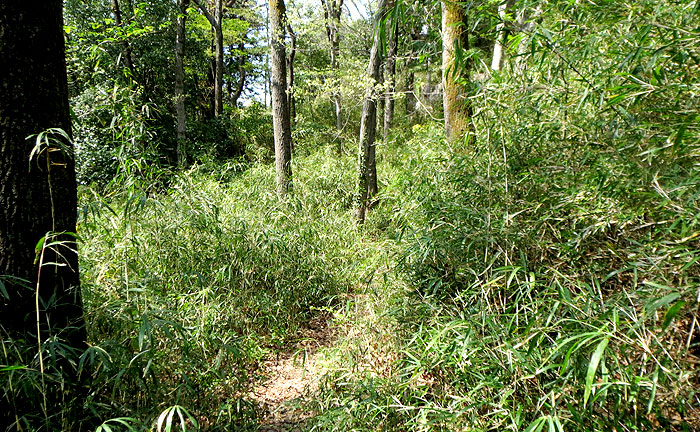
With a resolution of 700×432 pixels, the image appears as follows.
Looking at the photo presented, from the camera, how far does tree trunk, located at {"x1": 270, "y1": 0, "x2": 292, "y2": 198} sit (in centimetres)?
543

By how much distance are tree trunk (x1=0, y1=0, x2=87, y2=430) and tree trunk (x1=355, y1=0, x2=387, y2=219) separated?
426cm

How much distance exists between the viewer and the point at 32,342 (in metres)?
1.59

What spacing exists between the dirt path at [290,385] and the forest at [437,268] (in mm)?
22

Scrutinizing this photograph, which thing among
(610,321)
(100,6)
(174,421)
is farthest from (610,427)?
(100,6)

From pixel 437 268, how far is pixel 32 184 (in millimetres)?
2175

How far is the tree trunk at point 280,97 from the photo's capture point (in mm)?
5430

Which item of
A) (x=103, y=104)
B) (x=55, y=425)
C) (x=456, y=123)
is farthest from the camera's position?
(x=456, y=123)

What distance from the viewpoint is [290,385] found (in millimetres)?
2807

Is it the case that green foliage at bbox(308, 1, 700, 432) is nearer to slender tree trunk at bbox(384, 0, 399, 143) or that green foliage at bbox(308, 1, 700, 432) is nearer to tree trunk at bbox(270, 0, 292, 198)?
slender tree trunk at bbox(384, 0, 399, 143)

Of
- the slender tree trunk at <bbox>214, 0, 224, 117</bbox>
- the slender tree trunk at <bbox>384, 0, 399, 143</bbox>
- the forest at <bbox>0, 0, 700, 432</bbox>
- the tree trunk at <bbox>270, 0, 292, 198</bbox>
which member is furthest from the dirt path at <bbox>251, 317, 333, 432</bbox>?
the slender tree trunk at <bbox>214, 0, 224, 117</bbox>

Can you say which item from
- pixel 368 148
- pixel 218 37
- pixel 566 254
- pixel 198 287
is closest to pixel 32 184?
pixel 198 287

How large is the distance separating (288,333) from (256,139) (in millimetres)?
8960

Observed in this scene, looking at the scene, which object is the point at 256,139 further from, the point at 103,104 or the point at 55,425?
the point at 55,425

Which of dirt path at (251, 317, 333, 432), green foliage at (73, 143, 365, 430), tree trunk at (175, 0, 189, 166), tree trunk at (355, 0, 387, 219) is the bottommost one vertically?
dirt path at (251, 317, 333, 432)
